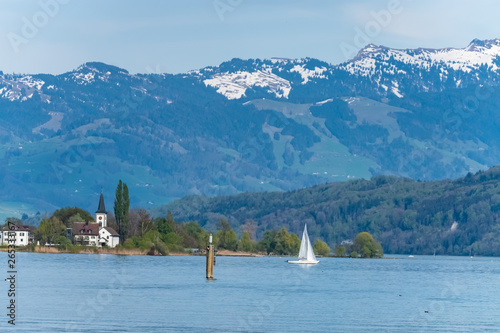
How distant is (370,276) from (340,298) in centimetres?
4947

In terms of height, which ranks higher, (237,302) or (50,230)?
(50,230)

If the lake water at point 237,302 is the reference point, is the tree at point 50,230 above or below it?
above

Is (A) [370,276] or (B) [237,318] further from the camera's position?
(A) [370,276]

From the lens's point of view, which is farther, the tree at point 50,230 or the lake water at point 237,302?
the tree at point 50,230

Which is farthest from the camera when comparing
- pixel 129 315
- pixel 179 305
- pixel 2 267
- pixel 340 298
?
pixel 2 267

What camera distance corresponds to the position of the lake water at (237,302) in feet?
241

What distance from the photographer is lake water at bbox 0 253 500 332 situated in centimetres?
7338

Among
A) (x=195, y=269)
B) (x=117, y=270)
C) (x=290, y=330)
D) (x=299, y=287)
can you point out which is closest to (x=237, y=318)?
(x=290, y=330)

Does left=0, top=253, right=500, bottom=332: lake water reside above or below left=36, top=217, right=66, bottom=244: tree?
below

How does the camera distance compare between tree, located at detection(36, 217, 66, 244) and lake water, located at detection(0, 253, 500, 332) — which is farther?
tree, located at detection(36, 217, 66, 244)

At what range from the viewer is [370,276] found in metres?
149

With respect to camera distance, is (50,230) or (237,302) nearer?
(237,302)

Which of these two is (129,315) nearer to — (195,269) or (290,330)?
(290,330)

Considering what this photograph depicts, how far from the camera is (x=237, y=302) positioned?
90.3 metres
